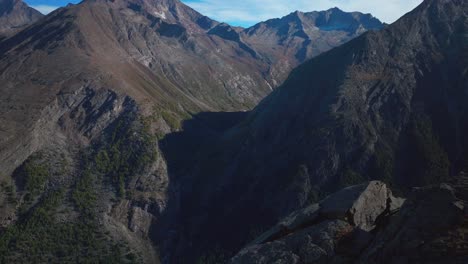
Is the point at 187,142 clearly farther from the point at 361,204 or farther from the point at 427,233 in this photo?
the point at 427,233

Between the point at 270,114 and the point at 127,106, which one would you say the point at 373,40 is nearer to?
the point at 270,114

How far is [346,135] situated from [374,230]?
103 metres

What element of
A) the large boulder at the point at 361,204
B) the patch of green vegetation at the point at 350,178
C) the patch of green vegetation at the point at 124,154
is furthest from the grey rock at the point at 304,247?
the patch of green vegetation at the point at 124,154

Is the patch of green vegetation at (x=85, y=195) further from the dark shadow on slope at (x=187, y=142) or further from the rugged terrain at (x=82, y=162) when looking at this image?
the dark shadow on slope at (x=187, y=142)

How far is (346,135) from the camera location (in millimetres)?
122312

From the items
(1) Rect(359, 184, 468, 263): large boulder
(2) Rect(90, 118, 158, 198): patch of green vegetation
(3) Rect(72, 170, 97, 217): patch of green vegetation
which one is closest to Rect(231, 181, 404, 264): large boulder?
(1) Rect(359, 184, 468, 263): large boulder

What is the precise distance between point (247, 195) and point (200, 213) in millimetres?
15048

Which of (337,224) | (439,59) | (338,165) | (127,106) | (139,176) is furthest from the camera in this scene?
(127,106)

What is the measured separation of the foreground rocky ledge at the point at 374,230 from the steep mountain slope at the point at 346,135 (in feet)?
275

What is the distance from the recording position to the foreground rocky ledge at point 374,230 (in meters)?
16.8

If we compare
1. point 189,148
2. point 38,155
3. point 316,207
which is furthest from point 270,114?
point 316,207

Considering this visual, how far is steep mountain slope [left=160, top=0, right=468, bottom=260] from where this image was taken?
374 feet

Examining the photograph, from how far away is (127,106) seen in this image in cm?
15400

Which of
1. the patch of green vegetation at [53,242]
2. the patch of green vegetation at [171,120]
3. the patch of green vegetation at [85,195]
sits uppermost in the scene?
the patch of green vegetation at [171,120]
